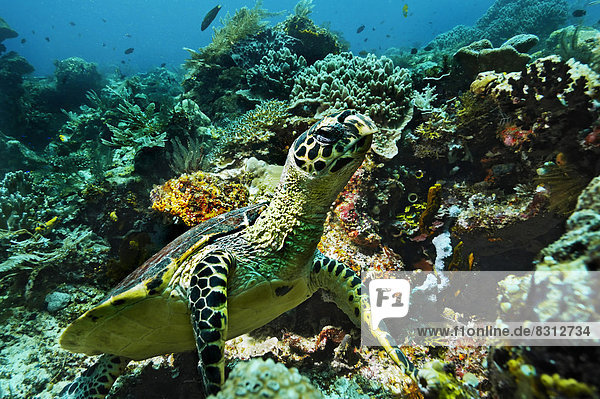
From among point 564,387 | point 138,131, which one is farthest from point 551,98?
point 138,131

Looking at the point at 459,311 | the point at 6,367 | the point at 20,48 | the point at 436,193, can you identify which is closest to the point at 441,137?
the point at 436,193

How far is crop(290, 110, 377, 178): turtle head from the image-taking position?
1677 millimetres

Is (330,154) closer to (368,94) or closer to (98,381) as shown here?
(98,381)

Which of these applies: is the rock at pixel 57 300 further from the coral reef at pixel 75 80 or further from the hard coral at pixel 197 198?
the coral reef at pixel 75 80

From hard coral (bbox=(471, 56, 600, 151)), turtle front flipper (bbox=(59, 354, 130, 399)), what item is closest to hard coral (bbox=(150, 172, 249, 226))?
turtle front flipper (bbox=(59, 354, 130, 399))

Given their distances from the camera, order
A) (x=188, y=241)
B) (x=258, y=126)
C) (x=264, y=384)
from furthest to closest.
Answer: (x=258, y=126), (x=188, y=241), (x=264, y=384)

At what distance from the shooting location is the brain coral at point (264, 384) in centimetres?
100

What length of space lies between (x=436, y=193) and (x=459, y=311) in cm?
148

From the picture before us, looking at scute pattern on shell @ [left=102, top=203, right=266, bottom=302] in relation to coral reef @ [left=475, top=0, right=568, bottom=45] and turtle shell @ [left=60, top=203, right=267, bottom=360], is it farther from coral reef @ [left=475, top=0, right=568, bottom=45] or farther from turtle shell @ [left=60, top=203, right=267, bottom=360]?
coral reef @ [left=475, top=0, right=568, bottom=45]

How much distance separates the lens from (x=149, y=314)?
1865 mm

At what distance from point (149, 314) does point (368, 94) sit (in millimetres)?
4138

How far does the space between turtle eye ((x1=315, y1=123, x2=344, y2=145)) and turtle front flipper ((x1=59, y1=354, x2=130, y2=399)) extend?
264 cm

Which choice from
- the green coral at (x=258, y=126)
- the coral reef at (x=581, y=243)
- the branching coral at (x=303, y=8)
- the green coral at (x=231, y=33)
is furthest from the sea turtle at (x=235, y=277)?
the branching coral at (x=303, y=8)

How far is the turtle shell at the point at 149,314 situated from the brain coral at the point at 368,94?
2.70m
